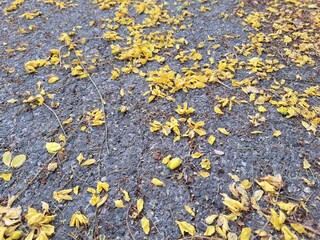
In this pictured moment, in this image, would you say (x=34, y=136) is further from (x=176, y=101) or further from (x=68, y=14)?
(x=68, y=14)

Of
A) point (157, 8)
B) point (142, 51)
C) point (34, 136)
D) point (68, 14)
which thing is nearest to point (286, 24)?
point (157, 8)

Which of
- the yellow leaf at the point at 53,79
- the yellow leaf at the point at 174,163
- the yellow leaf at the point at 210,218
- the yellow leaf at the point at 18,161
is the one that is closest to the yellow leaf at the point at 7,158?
the yellow leaf at the point at 18,161

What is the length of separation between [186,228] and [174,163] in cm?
43

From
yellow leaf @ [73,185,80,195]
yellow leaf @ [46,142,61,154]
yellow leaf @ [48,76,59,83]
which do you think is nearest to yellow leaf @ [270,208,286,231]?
yellow leaf @ [73,185,80,195]

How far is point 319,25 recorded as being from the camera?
11.1 ft

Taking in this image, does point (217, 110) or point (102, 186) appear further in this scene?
point (217, 110)

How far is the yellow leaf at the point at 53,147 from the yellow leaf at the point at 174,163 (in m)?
0.77

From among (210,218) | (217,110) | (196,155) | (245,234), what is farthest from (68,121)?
(245,234)

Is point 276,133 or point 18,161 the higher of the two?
point 18,161

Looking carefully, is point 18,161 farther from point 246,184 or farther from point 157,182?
point 246,184

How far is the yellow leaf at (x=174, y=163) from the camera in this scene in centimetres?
198

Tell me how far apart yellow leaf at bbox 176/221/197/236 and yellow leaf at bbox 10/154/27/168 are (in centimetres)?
110

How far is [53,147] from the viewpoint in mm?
2123

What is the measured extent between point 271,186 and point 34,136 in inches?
64.0
